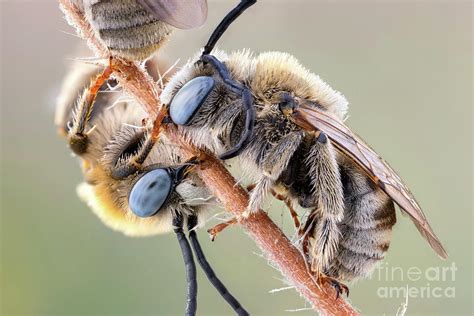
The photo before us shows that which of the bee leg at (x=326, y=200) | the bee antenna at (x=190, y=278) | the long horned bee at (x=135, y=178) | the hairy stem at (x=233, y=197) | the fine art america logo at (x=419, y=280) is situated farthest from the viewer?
the fine art america logo at (x=419, y=280)

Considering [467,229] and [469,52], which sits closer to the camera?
[467,229]

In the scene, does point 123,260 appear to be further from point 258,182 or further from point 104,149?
point 258,182

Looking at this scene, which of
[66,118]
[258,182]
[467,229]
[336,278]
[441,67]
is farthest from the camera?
[441,67]

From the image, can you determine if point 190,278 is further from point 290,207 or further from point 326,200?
point 326,200

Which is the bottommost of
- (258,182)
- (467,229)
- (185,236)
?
(467,229)

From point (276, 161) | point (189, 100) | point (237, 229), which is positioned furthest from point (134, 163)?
point (237, 229)

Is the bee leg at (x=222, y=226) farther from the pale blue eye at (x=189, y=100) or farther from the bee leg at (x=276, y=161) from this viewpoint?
the pale blue eye at (x=189, y=100)

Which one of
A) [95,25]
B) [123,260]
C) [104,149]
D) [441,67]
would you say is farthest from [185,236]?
[441,67]

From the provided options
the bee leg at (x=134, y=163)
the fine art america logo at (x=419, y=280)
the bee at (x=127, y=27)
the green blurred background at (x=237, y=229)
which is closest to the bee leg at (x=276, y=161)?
the bee leg at (x=134, y=163)
